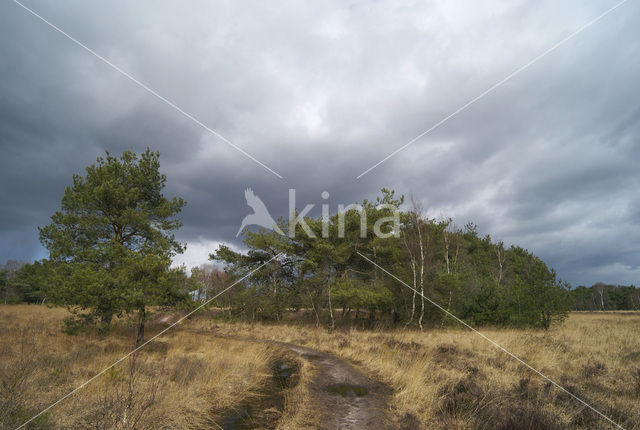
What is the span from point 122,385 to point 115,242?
359 inches

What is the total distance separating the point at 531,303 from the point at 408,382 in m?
14.2

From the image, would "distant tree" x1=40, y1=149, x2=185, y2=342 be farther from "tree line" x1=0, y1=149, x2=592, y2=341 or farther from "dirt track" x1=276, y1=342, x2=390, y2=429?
"dirt track" x1=276, y1=342, x2=390, y2=429

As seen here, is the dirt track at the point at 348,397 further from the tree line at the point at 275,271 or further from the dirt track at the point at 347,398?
the tree line at the point at 275,271

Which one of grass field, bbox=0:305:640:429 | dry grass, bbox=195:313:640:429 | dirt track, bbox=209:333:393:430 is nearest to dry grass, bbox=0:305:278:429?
grass field, bbox=0:305:640:429

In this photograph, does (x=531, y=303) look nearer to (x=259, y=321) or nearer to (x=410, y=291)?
(x=410, y=291)

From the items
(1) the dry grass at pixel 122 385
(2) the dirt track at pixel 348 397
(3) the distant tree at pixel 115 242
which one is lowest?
(2) the dirt track at pixel 348 397

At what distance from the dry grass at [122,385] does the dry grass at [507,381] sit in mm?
4256

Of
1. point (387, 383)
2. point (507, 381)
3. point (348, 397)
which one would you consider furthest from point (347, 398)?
point (507, 381)

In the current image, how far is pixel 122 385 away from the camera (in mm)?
6668

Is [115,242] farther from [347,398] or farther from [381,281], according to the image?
[381,281]

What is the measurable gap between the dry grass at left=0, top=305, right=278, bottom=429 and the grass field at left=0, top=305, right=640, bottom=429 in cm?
3

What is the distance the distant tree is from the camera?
11.5 metres

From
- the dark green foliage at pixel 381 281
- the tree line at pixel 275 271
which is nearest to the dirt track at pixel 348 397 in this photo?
the tree line at pixel 275 271

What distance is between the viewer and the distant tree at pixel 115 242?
11508 mm
